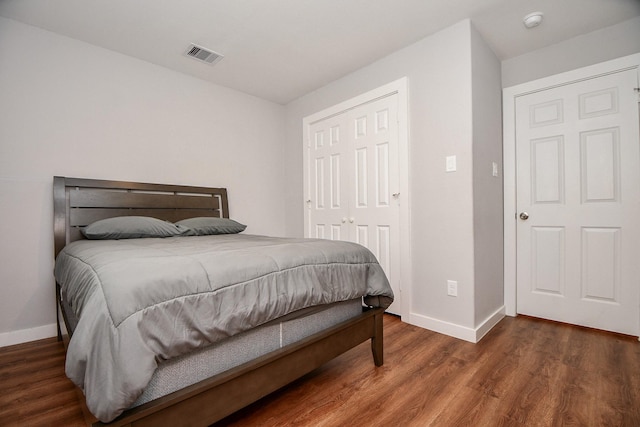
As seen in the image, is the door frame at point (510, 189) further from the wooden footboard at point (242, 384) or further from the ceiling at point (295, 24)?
the wooden footboard at point (242, 384)

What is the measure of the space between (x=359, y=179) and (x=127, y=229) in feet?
6.84

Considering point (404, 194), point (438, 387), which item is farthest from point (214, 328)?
point (404, 194)

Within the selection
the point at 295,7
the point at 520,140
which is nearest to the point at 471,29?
the point at 520,140

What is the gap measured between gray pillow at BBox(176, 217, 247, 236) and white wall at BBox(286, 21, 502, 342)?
1688 millimetres

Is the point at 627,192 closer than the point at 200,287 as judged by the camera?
No

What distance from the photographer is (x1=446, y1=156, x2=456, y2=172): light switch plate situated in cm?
232

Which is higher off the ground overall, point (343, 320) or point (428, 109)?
point (428, 109)

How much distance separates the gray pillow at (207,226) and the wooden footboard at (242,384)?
1.56 metres

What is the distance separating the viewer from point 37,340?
2268 mm

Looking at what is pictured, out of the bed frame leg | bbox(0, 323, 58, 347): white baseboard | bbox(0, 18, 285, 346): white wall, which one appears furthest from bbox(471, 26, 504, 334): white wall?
bbox(0, 323, 58, 347): white baseboard

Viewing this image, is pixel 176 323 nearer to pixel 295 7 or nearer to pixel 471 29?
pixel 295 7

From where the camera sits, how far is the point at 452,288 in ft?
7.62

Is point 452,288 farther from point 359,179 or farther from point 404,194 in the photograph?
point 359,179

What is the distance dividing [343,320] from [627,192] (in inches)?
96.0
